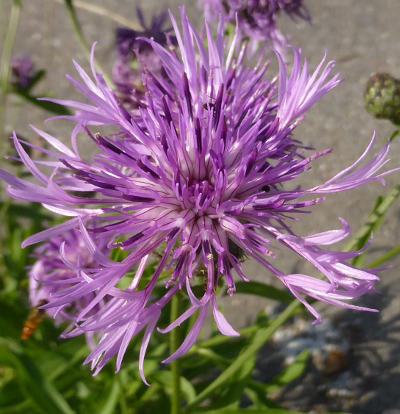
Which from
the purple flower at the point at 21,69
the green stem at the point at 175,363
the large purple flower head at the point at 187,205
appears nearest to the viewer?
the large purple flower head at the point at 187,205

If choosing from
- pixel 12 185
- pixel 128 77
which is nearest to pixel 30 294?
pixel 128 77

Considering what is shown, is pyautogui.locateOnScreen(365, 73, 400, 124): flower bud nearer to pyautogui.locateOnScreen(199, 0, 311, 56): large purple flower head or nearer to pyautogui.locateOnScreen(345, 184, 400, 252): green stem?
pyautogui.locateOnScreen(345, 184, 400, 252): green stem

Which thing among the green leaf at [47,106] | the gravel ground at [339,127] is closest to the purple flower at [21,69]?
the gravel ground at [339,127]

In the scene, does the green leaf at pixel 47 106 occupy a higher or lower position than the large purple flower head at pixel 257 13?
lower

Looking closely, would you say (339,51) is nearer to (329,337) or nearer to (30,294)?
(329,337)

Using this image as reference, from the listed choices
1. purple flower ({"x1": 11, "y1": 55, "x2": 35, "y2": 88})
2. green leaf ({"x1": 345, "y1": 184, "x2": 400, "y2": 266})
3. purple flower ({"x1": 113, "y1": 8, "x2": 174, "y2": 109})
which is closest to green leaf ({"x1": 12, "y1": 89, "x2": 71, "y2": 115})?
purple flower ({"x1": 113, "y1": 8, "x2": 174, "y2": 109})

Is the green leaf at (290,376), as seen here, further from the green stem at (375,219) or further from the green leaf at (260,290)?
the green stem at (375,219)

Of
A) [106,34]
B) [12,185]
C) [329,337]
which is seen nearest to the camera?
[12,185]
